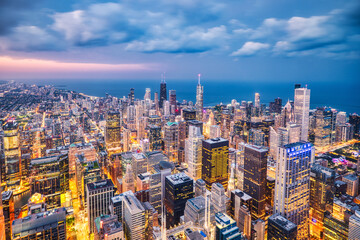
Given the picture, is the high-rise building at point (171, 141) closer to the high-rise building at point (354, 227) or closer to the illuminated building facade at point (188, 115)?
the illuminated building facade at point (188, 115)

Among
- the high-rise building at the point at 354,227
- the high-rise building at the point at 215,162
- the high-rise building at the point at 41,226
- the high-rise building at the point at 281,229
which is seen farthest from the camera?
the high-rise building at the point at 215,162

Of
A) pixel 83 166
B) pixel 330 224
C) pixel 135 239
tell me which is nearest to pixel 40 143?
pixel 83 166

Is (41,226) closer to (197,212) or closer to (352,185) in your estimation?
(197,212)

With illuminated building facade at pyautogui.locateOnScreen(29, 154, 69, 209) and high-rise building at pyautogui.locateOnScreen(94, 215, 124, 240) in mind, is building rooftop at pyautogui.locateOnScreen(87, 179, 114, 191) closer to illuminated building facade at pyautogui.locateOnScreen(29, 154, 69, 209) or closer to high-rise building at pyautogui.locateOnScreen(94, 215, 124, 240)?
high-rise building at pyautogui.locateOnScreen(94, 215, 124, 240)

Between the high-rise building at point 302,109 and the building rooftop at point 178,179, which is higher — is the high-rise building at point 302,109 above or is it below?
above

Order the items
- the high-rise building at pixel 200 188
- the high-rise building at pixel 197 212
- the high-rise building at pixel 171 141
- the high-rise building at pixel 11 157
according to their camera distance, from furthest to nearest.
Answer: the high-rise building at pixel 171 141
the high-rise building at pixel 11 157
the high-rise building at pixel 200 188
the high-rise building at pixel 197 212

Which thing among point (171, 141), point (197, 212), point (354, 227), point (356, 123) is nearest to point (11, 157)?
point (171, 141)

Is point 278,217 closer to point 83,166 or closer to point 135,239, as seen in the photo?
point 135,239

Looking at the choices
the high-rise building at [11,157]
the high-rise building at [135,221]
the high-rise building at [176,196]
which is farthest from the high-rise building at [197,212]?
the high-rise building at [11,157]
